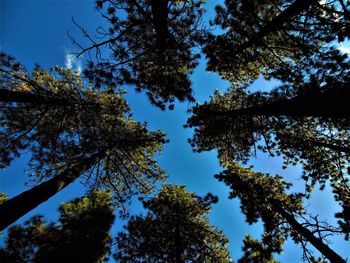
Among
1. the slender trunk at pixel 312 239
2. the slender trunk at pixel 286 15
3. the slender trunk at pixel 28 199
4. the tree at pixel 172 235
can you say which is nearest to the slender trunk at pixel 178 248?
the tree at pixel 172 235

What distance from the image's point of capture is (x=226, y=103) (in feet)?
38.1

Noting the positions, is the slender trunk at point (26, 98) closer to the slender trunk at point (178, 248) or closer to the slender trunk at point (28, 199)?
the slender trunk at point (28, 199)

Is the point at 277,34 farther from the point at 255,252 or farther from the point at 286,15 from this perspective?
the point at 255,252

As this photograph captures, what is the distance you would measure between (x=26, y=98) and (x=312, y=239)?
9.85 metres

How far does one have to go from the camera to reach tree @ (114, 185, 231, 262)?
913 centimetres

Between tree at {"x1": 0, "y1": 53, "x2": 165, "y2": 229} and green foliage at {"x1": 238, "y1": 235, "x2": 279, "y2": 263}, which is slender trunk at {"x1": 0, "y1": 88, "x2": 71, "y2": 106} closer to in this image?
tree at {"x1": 0, "y1": 53, "x2": 165, "y2": 229}

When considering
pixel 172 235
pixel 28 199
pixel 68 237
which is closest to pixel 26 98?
pixel 28 199

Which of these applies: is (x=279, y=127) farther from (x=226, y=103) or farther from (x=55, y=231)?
(x=55, y=231)

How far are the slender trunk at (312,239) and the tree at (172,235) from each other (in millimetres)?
2972

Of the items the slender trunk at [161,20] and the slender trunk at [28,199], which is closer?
the slender trunk at [28,199]

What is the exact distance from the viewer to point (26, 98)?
6.73 meters

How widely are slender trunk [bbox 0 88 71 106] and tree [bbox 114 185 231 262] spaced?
551cm

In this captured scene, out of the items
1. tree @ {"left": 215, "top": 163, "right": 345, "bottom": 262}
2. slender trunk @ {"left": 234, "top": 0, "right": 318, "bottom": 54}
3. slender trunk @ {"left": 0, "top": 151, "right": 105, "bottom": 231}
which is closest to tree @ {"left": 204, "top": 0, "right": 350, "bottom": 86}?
slender trunk @ {"left": 234, "top": 0, "right": 318, "bottom": 54}

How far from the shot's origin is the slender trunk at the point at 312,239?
234 inches
